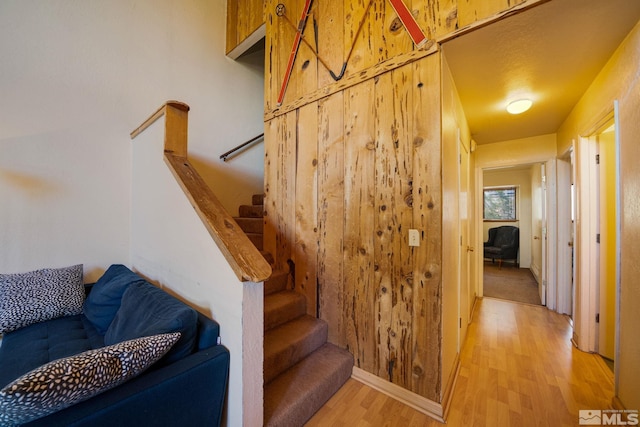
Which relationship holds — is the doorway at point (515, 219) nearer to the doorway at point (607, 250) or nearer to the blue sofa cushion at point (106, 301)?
the doorway at point (607, 250)

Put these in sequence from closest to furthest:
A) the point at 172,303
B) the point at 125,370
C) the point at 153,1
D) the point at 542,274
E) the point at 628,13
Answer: the point at 125,370 < the point at 172,303 < the point at 628,13 < the point at 153,1 < the point at 542,274

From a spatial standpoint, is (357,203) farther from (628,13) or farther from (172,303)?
(628,13)

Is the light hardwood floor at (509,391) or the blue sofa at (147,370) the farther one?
the light hardwood floor at (509,391)

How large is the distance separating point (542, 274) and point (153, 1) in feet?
19.3

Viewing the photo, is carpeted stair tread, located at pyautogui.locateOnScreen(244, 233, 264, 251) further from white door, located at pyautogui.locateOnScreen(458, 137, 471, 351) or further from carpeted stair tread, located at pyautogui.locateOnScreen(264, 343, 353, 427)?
white door, located at pyautogui.locateOnScreen(458, 137, 471, 351)

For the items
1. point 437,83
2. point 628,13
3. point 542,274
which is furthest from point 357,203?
point 542,274

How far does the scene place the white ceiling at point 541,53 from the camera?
4.42 ft

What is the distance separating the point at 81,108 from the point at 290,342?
8.80 feet

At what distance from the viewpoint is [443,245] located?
152cm

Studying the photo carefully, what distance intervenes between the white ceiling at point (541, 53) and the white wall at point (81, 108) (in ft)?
9.37

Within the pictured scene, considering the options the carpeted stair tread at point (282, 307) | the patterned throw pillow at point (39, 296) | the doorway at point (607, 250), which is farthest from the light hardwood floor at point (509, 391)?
the patterned throw pillow at point (39, 296)

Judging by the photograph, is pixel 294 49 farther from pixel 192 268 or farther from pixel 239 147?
pixel 192 268

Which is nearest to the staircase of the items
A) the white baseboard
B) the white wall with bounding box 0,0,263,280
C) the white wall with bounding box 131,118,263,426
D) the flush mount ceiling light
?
the white baseboard

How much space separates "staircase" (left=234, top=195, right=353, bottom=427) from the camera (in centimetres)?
141
